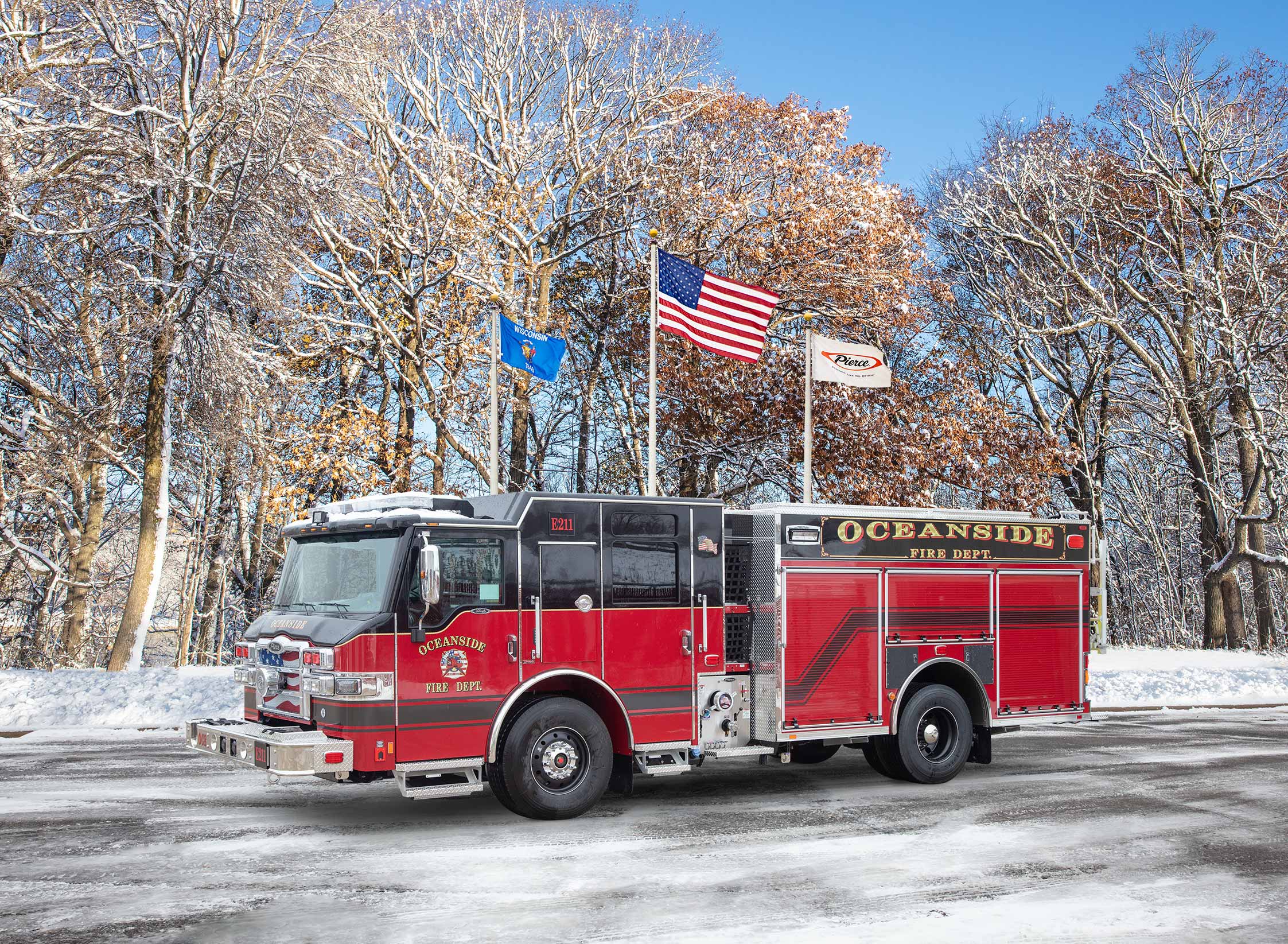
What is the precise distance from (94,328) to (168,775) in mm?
15726

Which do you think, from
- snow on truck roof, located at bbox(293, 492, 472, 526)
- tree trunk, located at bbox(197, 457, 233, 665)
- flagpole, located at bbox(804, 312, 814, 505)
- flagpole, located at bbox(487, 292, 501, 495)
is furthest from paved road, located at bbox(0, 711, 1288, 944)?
tree trunk, located at bbox(197, 457, 233, 665)

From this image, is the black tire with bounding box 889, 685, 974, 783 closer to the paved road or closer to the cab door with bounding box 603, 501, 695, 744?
the paved road

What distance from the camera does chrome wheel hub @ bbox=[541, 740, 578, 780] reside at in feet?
31.5

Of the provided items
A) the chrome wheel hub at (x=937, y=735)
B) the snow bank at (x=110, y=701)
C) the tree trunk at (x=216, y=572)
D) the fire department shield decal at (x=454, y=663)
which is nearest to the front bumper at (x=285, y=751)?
the fire department shield decal at (x=454, y=663)

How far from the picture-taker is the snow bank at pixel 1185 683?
20.4 metres

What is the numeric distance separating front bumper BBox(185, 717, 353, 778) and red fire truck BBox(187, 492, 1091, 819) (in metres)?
0.02

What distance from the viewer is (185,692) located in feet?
55.9

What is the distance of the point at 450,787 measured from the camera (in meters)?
9.07

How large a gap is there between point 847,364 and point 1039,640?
28.0 ft

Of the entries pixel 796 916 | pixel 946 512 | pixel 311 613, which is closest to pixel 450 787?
pixel 311 613

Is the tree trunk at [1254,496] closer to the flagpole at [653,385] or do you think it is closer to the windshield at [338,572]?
the flagpole at [653,385]

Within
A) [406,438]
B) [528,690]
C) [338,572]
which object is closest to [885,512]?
[528,690]

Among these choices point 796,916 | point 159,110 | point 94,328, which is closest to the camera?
point 796,916

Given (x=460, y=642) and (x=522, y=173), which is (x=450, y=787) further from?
(x=522, y=173)
